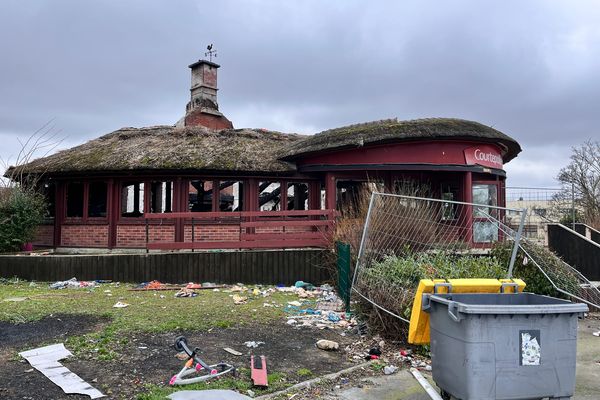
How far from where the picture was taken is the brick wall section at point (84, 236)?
15281mm

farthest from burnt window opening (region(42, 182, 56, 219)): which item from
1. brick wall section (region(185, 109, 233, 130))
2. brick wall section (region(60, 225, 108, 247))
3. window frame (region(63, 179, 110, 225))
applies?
brick wall section (region(185, 109, 233, 130))

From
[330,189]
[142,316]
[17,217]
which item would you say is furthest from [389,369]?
[17,217]

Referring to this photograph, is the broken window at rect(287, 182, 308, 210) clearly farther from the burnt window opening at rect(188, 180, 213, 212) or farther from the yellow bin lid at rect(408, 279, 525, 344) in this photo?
the yellow bin lid at rect(408, 279, 525, 344)

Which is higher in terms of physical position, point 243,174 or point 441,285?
point 243,174

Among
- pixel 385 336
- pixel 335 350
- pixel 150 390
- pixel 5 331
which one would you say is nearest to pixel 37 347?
pixel 5 331

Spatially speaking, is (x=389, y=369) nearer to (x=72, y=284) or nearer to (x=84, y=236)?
(x=72, y=284)

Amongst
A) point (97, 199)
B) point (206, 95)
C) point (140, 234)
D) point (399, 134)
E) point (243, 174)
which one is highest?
point (206, 95)

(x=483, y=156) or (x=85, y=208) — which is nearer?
(x=483, y=156)

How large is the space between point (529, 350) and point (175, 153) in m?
13.1

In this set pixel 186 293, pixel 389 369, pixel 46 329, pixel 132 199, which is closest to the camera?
pixel 389 369

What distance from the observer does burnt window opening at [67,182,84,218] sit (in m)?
15.8

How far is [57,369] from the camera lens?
199 inches

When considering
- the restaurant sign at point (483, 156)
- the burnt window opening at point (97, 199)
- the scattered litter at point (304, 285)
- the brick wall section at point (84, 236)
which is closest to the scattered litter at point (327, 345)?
the scattered litter at point (304, 285)

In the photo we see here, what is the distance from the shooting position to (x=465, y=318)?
368 cm
